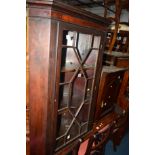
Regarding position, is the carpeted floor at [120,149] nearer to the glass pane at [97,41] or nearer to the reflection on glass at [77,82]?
the reflection on glass at [77,82]

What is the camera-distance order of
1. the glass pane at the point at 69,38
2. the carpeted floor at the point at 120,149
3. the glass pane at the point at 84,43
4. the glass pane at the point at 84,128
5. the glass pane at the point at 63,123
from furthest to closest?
the carpeted floor at the point at 120,149
the glass pane at the point at 84,128
the glass pane at the point at 63,123
the glass pane at the point at 84,43
the glass pane at the point at 69,38

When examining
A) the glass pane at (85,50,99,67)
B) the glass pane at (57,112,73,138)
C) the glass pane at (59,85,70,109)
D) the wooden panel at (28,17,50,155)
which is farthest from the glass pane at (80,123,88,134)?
the glass pane at (85,50,99,67)

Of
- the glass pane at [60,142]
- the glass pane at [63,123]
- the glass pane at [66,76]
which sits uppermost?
the glass pane at [66,76]

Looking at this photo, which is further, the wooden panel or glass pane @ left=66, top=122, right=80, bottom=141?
glass pane @ left=66, top=122, right=80, bottom=141

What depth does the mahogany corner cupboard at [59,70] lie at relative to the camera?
88cm

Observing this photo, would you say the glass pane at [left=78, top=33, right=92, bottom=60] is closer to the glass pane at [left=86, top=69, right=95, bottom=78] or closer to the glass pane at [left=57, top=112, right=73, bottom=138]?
the glass pane at [left=86, top=69, right=95, bottom=78]

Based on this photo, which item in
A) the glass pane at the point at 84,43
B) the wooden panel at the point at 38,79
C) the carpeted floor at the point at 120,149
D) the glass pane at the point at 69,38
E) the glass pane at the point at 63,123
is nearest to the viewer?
the wooden panel at the point at 38,79

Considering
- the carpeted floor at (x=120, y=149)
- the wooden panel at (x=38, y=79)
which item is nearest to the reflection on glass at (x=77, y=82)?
the wooden panel at (x=38, y=79)

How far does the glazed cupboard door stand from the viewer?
3.59 feet

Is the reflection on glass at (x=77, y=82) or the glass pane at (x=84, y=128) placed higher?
the reflection on glass at (x=77, y=82)

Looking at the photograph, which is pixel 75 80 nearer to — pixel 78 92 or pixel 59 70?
pixel 78 92
